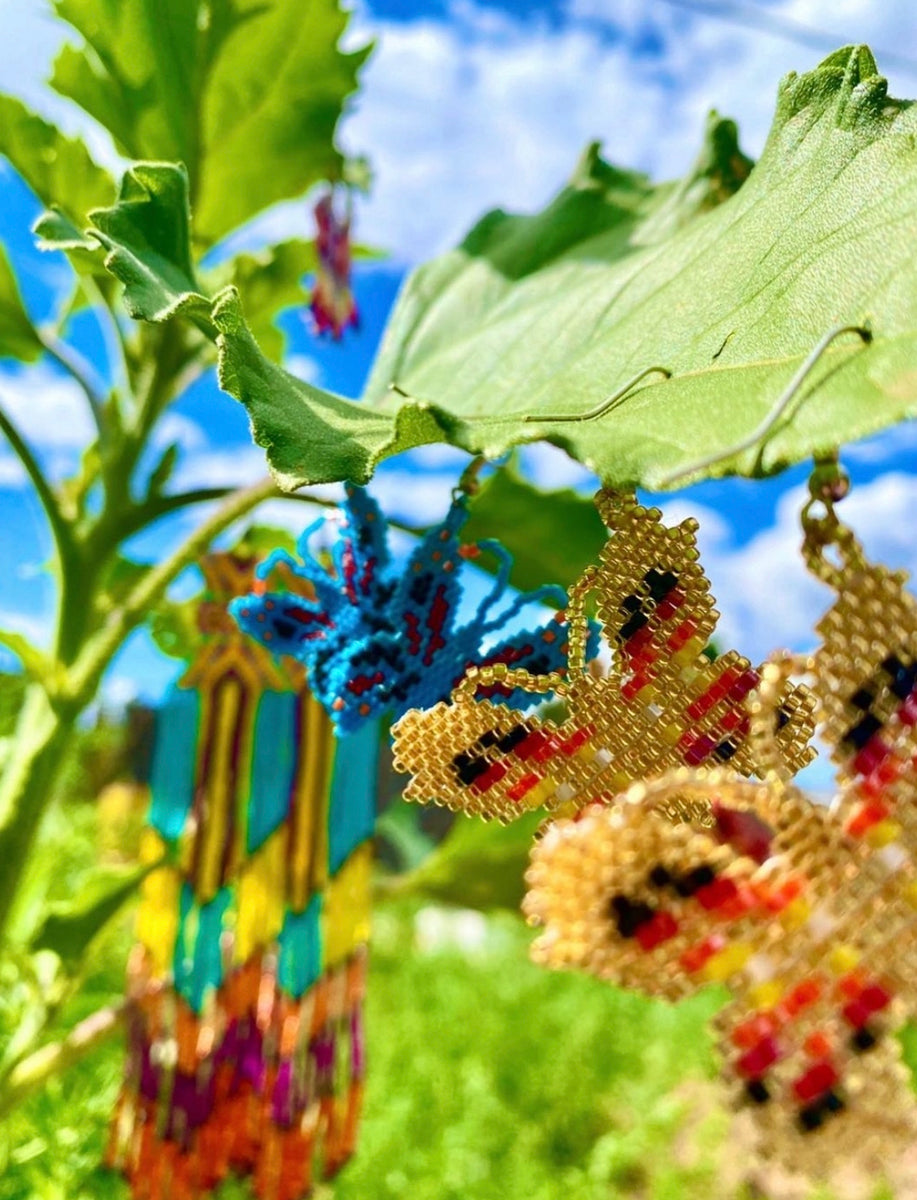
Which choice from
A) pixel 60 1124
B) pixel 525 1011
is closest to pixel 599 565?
pixel 60 1124

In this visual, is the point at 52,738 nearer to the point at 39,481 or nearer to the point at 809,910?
the point at 39,481

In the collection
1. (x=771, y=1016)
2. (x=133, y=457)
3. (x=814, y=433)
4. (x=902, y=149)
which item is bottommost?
(x=771, y=1016)

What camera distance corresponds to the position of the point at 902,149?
35cm

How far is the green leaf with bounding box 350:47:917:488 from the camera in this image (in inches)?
11.7

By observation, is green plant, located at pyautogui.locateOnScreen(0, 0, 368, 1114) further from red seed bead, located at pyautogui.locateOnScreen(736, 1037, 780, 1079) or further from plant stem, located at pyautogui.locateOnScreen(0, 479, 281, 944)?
red seed bead, located at pyautogui.locateOnScreen(736, 1037, 780, 1079)

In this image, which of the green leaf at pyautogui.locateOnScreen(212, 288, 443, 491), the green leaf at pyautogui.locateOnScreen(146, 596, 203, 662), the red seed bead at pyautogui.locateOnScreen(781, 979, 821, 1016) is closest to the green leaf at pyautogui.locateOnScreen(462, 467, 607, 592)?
the green leaf at pyautogui.locateOnScreen(146, 596, 203, 662)

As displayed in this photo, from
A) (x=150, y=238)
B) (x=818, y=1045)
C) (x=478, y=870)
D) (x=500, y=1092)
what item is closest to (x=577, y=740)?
(x=818, y=1045)

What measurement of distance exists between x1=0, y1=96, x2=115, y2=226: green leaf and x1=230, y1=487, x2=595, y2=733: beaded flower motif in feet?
1.28

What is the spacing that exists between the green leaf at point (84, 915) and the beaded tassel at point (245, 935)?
0.09 metres

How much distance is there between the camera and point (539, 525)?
2.51ft

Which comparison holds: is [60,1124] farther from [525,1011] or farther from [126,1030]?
[525,1011]

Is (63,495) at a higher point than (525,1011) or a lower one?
higher

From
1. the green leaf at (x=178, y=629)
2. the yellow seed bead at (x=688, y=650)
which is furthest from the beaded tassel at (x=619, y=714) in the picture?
the green leaf at (x=178, y=629)

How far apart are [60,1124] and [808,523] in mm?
825
